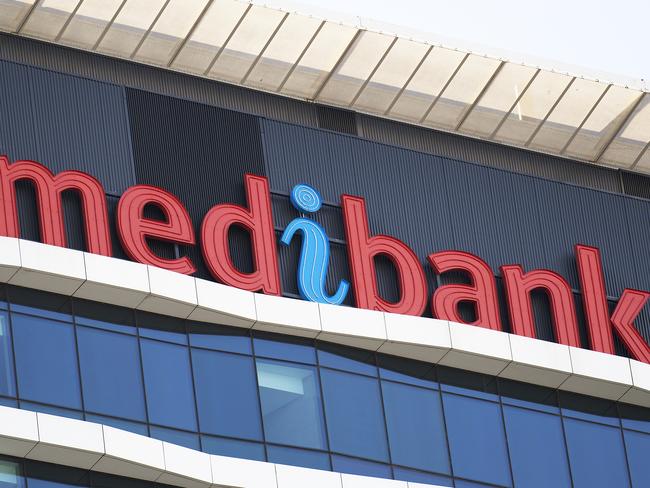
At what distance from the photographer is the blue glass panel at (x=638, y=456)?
56.8 meters

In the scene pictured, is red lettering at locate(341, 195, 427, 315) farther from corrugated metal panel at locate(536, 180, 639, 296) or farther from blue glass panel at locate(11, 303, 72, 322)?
blue glass panel at locate(11, 303, 72, 322)

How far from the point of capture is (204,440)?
50125 millimetres

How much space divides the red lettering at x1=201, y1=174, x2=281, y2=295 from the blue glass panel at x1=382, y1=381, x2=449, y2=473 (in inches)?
175

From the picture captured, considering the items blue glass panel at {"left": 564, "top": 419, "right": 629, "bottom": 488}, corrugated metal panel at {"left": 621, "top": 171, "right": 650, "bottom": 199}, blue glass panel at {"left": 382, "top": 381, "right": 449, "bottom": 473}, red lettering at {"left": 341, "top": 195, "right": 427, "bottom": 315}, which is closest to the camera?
blue glass panel at {"left": 382, "top": 381, "right": 449, "bottom": 473}

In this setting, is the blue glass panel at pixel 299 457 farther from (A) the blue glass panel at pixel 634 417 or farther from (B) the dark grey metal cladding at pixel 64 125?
(A) the blue glass panel at pixel 634 417

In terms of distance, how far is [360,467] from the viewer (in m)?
52.2

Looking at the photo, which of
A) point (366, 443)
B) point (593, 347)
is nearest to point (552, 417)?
point (593, 347)

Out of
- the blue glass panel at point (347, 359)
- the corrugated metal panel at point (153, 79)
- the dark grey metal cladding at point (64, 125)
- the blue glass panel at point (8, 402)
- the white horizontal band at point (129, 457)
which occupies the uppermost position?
the corrugated metal panel at point (153, 79)

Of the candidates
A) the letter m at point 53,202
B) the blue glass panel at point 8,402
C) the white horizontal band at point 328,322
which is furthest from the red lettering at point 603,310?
the blue glass panel at point 8,402

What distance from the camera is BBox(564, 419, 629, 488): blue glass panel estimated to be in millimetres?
55938

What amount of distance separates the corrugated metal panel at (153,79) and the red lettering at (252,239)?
462cm

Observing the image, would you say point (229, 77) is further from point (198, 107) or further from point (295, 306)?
point (295, 306)

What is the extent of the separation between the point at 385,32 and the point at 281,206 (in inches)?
283

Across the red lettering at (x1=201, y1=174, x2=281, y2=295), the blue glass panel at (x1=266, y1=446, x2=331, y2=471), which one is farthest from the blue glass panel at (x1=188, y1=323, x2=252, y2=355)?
the blue glass panel at (x1=266, y1=446, x2=331, y2=471)
